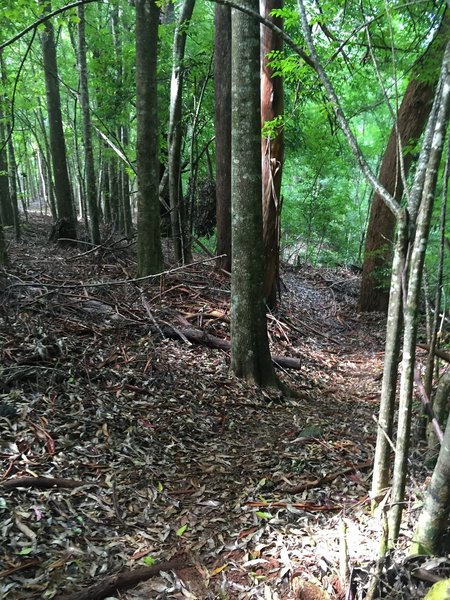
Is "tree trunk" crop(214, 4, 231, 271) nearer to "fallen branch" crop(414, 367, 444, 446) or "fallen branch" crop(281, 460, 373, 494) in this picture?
"fallen branch" crop(281, 460, 373, 494)

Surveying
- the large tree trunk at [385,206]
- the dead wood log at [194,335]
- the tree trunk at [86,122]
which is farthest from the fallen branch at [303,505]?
the tree trunk at [86,122]

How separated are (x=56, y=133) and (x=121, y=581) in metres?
10.7

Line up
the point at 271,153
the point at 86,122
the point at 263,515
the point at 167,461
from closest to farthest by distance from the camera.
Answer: the point at 263,515 → the point at 167,461 → the point at 271,153 → the point at 86,122

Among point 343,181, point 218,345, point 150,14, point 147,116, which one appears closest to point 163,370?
point 218,345

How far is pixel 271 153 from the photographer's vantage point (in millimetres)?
7297

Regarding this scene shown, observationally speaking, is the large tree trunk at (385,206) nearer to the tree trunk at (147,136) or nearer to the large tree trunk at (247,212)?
the large tree trunk at (247,212)

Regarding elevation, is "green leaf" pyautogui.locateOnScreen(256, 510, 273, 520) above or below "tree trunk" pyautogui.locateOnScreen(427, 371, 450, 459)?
below

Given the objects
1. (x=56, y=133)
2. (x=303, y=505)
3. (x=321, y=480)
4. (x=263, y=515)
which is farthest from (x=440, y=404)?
(x=56, y=133)

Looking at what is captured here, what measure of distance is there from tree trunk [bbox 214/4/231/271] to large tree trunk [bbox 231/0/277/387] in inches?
133

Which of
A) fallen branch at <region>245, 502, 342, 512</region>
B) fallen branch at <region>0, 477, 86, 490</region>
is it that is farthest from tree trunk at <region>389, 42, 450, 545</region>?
fallen branch at <region>0, 477, 86, 490</region>

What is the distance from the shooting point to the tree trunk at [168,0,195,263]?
791cm

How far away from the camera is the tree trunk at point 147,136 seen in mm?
6711

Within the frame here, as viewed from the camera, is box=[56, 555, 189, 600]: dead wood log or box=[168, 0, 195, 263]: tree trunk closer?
box=[56, 555, 189, 600]: dead wood log

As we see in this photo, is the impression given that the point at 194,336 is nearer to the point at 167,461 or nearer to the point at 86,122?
the point at 167,461
